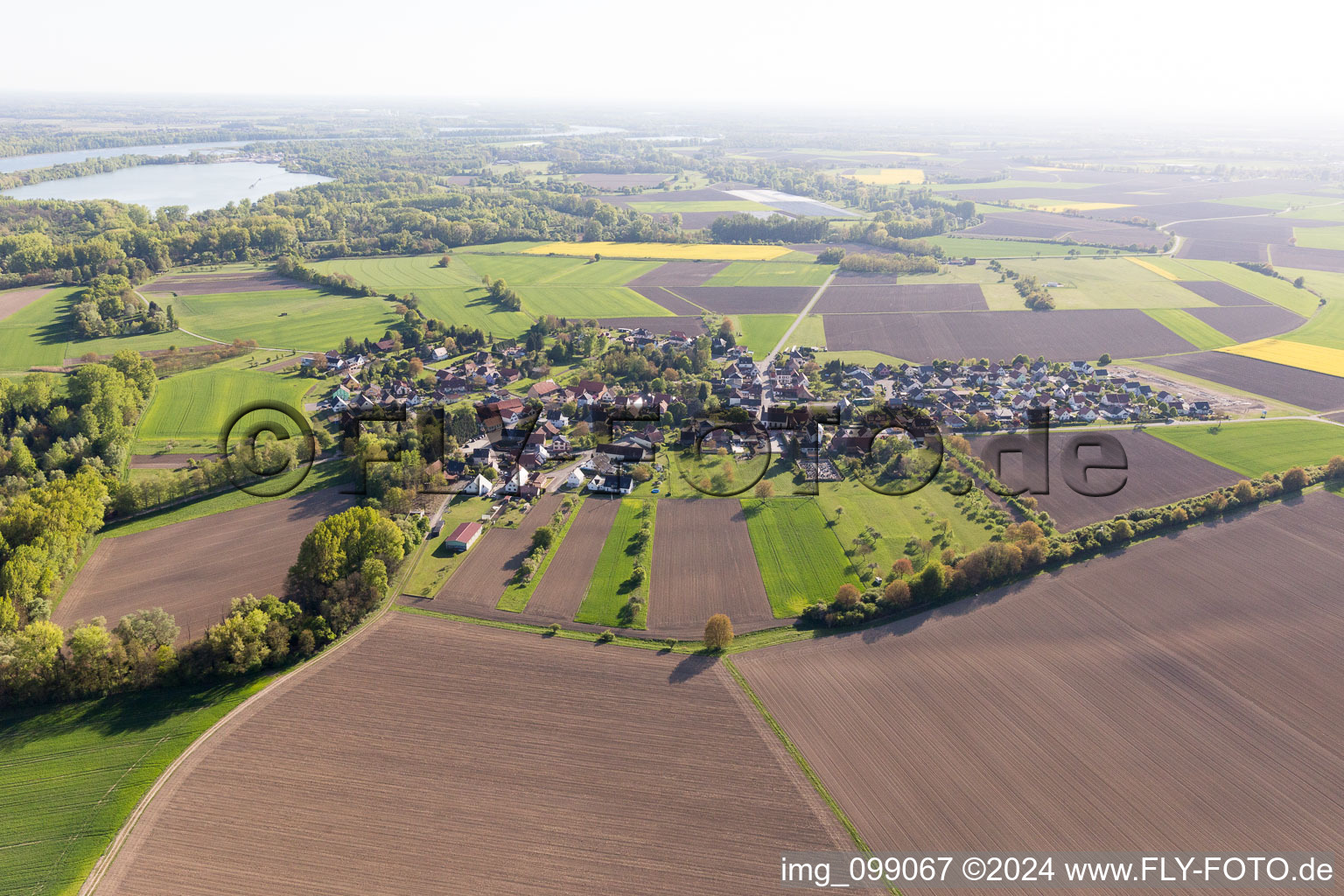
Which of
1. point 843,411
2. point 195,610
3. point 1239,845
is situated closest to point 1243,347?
point 843,411

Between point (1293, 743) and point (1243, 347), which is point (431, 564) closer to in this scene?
point (1293, 743)

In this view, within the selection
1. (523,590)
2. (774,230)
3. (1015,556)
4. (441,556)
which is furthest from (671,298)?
(1015,556)

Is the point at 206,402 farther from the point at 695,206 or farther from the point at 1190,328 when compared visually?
the point at 695,206

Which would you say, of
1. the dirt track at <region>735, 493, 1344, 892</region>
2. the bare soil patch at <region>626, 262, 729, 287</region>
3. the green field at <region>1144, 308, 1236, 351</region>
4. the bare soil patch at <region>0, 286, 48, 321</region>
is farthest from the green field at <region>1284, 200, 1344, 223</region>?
the bare soil patch at <region>0, 286, 48, 321</region>

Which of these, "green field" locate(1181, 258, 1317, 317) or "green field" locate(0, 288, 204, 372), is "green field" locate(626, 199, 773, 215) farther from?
"green field" locate(0, 288, 204, 372)

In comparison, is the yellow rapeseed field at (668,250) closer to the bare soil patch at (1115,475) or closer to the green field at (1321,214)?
the bare soil patch at (1115,475)

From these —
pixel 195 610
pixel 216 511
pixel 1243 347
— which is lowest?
pixel 195 610

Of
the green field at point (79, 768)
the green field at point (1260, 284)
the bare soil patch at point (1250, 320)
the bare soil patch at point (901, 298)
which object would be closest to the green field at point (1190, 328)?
the bare soil patch at point (1250, 320)
